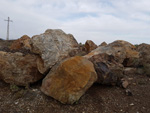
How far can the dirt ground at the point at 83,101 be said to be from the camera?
3416 millimetres

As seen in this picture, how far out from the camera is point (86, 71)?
3.41 meters

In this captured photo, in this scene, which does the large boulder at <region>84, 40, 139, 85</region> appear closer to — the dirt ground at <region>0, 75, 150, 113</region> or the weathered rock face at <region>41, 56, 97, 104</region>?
the dirt ground at <region>0, 75, 150, 113</region>

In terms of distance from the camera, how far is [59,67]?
353 centimetres

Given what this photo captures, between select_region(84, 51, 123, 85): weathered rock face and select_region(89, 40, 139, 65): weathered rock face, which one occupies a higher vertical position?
select_region(89, 40, 139, 65): weathered rock face

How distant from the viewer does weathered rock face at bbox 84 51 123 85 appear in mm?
4191

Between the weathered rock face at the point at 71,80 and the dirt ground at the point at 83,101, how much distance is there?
0.79 ft

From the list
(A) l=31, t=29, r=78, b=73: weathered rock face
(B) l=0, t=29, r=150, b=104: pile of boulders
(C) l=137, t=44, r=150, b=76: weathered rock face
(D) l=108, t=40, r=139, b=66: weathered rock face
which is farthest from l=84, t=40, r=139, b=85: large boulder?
(C) l=137, t=44, r=150, b=76: weathered rock face

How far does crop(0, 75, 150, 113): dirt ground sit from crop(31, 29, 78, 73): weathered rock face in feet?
2.54

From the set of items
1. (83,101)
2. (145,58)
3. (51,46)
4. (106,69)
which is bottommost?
(83,101)

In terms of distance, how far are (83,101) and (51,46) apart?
1711 mm

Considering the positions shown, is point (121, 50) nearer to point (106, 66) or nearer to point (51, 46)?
point (106, 66)

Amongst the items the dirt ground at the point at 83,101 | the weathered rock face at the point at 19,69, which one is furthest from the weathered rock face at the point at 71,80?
the weathered rock face at the point at 19,69

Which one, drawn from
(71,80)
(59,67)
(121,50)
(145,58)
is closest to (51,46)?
(59,67)

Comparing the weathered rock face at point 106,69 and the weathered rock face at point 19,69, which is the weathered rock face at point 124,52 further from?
the weathered rock face at point 19,69
